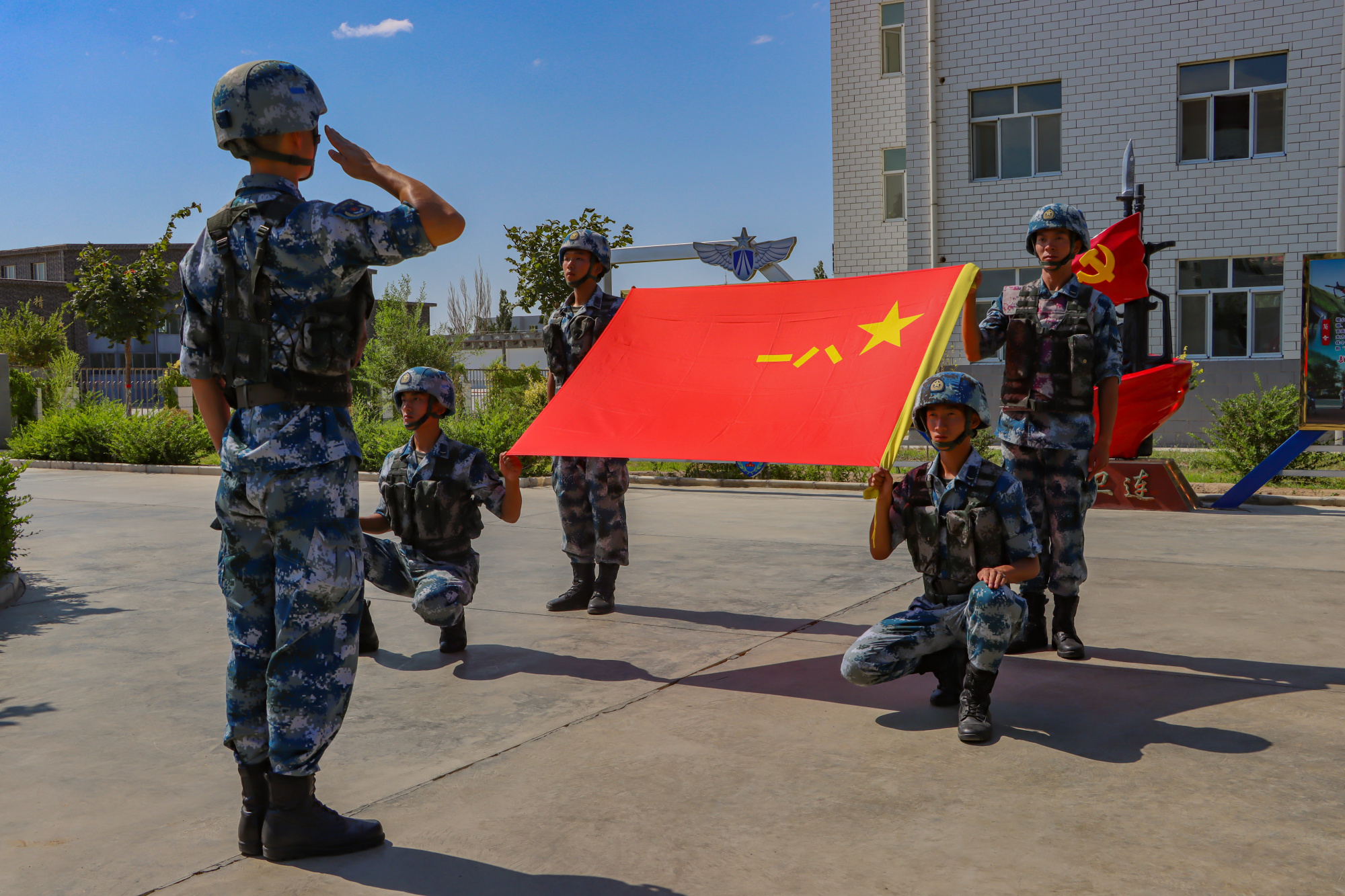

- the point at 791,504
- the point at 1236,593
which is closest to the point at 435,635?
the point at 1236,593

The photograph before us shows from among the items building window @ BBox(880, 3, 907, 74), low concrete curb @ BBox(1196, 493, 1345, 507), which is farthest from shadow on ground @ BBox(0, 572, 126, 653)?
building window @ BBox(880, 3, 907, 74)

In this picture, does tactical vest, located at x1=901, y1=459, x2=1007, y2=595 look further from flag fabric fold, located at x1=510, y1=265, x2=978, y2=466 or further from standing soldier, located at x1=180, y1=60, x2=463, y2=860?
standing soldier, located at x1=180, y1=60, x2=463, y2=860

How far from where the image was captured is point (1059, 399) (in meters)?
5.05

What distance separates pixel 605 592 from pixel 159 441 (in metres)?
13.5

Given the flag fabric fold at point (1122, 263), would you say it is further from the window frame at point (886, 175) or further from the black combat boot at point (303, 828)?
the window frame at point (886, 175)

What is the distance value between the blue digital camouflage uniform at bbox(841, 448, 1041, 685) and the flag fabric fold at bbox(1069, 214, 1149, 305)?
4.90m

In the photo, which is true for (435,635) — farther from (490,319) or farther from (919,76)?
(490,319)

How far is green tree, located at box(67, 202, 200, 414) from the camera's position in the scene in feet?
95.5

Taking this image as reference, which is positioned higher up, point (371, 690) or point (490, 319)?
point (490, 319)

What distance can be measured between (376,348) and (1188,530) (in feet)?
53.5

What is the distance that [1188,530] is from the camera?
9.04 meters

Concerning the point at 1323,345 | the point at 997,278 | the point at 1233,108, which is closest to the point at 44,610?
the point at 1323,345

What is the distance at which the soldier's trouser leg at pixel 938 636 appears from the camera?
3.86 metres

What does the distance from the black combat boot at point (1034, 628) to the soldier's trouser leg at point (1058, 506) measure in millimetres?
67
